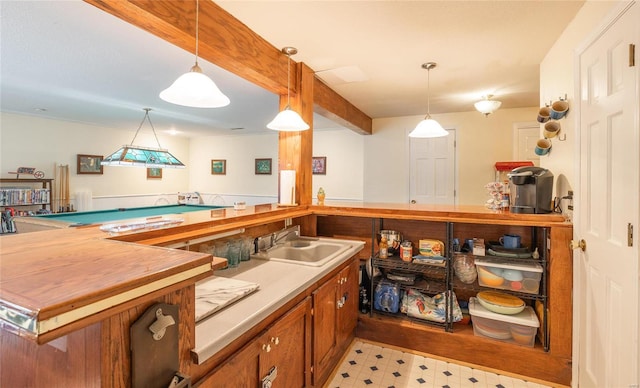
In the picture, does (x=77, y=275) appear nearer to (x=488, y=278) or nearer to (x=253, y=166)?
(x=488, y=278)

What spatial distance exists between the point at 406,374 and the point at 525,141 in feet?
12.9

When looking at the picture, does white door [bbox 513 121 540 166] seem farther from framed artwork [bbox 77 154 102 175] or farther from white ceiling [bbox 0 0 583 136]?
framed artwork [bbox 77 154 102 175]

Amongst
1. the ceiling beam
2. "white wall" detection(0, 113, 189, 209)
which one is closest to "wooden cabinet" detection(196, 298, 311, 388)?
the ceiling beam

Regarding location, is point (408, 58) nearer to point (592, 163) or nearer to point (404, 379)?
point (592, 163)

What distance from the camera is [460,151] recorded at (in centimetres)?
480

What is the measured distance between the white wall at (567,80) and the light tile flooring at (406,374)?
1.40 m

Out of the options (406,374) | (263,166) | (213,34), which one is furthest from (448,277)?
(263,166)

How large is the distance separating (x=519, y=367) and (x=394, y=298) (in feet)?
3.07

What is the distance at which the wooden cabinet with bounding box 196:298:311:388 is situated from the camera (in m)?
1.05

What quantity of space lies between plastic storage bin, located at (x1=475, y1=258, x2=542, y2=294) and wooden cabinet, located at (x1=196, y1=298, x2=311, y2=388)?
1.40m

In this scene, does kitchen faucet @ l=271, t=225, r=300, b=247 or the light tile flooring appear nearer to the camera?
the light tile flooring

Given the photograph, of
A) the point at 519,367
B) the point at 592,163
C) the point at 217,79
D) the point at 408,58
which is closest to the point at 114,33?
the point at 217,79

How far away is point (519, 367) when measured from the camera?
2096 mm

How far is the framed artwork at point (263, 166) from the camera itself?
7051mm
